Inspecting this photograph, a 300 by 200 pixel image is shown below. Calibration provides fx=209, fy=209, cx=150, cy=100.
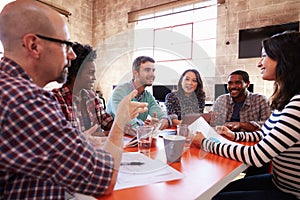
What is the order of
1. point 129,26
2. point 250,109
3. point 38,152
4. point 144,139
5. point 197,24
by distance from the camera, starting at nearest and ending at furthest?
point 38,152
point 144,139
point 250,109
point 197,24
point 129,26

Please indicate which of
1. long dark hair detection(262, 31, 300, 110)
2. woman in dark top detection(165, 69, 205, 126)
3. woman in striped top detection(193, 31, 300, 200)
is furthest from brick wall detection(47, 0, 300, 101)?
long dark hair detection(262, 31, 300, 110)

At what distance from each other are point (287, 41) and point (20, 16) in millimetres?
1082

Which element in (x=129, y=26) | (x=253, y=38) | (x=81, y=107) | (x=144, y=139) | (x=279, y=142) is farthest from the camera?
(x=129, y=26)

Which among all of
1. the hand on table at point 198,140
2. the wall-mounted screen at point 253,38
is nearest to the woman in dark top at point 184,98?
the hand on table at point 198,140

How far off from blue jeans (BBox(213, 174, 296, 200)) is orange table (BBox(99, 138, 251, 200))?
0.69 ft

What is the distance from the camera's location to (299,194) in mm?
895

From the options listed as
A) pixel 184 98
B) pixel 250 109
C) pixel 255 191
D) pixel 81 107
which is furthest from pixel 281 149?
pixel 250 109

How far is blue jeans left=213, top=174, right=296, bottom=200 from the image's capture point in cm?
91

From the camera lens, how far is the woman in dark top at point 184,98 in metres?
1.37

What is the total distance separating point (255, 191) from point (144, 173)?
0.60 metres

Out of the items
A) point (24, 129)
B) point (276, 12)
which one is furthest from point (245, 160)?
point (276, 12)

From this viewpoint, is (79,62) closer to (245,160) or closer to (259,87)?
(245,160)

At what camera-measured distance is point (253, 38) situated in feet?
9.93

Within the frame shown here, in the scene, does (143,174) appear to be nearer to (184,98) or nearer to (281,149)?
(281,149)
